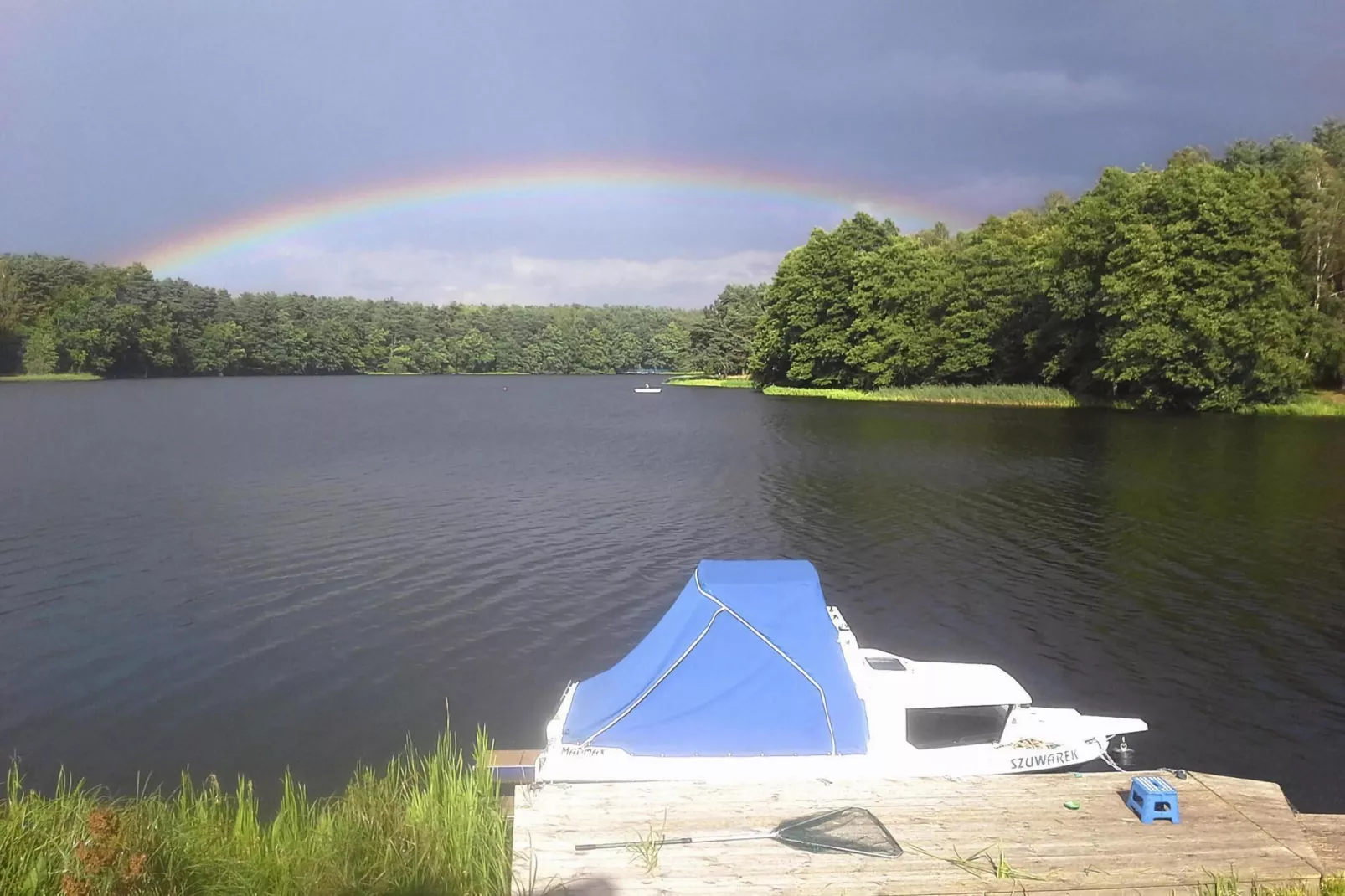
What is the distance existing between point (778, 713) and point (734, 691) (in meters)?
0.56

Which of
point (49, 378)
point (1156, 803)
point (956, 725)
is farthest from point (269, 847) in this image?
point (49, 378)

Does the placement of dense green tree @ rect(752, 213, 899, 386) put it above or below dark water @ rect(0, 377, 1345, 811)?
above

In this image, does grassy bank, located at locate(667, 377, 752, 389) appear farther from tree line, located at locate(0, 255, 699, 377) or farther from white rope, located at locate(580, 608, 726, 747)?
white rope, located at locate(580, 608, 726, 747)

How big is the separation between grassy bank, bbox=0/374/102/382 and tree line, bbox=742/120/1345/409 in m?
102

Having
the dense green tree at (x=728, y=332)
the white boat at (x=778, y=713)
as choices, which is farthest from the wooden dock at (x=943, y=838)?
the dense green tree at (x=728, y=332)

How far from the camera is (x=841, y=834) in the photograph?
800 centimetres

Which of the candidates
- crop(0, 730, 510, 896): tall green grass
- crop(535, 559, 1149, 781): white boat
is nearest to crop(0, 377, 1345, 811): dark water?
crop(535, 559, 1149, 781): white boat

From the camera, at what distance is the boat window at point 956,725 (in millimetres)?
10805

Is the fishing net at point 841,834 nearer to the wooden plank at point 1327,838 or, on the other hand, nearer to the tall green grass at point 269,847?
the tall green grass at point 269,847

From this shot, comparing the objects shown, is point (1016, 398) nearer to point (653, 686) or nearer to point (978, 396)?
point (978, 396)

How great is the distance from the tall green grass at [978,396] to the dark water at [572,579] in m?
25.8

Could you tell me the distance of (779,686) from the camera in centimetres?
1023

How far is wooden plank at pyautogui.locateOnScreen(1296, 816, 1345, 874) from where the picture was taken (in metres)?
7.80

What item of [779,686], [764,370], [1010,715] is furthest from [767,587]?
[764,370]
